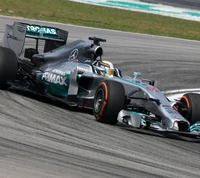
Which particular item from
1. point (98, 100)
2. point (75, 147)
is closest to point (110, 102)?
point (98, 100)

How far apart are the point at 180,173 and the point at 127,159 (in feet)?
1.98

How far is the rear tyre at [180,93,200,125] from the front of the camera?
8.59 m

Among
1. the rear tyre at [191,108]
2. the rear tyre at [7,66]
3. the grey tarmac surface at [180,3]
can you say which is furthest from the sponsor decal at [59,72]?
the grey tarmac surface at [180,3]

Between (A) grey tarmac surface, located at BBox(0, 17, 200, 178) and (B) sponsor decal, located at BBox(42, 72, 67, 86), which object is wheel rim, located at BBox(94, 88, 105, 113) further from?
(B) sponsor decal, located at BBox(42, 72, 67, 86)

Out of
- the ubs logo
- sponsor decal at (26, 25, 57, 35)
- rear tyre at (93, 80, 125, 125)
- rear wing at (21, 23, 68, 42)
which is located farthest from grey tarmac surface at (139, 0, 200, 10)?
rear tyre at (93, 80, 125, 125)

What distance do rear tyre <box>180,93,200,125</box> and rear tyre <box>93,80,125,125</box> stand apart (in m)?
1.05

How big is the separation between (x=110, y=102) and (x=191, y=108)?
1267mm

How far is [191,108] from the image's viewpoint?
8.62m

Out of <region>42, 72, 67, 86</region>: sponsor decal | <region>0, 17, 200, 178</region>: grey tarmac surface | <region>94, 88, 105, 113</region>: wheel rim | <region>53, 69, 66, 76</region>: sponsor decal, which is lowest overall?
<region>0, 17, 200, 178</region>: grey tarmac surface

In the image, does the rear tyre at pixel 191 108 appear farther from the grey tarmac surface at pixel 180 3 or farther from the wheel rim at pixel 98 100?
the grey tarmac surface at pixel 180 3

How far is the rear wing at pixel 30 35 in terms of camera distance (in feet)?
35.7

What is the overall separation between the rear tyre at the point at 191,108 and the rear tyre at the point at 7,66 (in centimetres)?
288

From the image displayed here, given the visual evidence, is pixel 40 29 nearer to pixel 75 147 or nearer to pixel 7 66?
pixel 7 66

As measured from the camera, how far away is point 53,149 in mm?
6324
